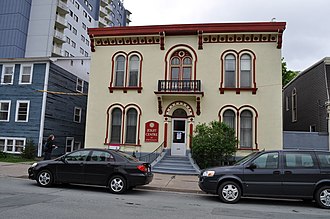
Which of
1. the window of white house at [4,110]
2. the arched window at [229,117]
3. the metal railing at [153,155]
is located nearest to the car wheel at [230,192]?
the metal railing at [153,155]

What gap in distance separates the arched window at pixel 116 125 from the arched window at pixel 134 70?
77.5 inches

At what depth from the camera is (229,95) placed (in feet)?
55.0

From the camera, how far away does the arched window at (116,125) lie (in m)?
17.8

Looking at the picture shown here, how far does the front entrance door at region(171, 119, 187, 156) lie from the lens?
55.8ft

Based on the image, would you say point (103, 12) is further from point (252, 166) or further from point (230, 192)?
point (230, 192)

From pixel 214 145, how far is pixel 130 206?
754 cm

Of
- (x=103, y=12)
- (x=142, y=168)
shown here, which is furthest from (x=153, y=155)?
(x=103, y=12)

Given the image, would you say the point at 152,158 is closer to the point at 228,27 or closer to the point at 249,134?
the point at 249,134

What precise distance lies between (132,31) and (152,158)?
319 inches

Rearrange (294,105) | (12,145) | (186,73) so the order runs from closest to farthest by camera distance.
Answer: (186,73), (12,145), (294,105)

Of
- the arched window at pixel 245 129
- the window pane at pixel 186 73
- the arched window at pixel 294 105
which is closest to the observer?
the arched window at pixel 245 129

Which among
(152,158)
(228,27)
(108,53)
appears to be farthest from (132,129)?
(228,27)

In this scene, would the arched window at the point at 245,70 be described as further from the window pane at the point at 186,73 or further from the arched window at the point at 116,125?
the arched window at the point at 116,125

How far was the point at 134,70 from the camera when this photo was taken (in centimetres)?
1816
